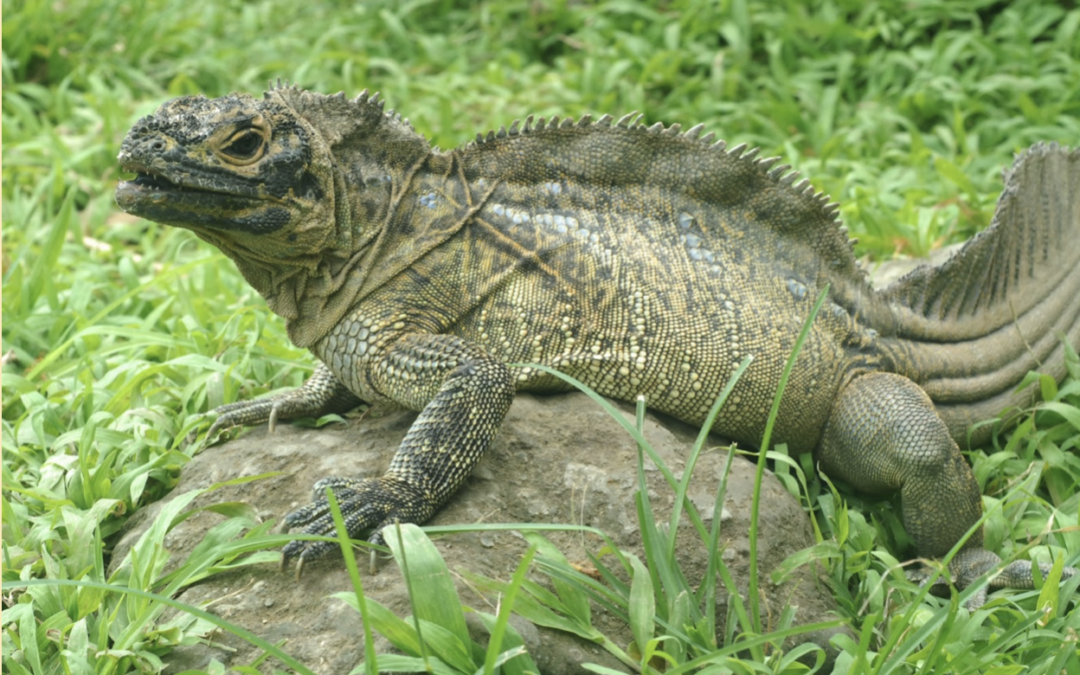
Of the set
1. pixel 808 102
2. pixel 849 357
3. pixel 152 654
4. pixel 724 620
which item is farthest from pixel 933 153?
pixel 152 654

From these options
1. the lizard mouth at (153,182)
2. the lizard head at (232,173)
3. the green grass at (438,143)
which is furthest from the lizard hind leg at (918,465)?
the lizard mouth at (153,182)

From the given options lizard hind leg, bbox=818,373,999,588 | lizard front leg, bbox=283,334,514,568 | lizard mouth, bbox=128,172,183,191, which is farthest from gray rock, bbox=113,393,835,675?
lizard mouth, bbox=128,172,183,191

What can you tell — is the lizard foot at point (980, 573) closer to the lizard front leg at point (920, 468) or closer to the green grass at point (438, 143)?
the lizard front leg at point (920, 468)

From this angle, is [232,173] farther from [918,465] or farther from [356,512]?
[918,465]

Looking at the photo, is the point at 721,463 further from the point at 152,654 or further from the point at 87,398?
the point at 87,398

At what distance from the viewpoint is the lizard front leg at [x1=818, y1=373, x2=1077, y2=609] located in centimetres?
456

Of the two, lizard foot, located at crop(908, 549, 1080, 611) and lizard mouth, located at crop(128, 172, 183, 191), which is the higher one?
lizard mouth, located at crop(128, 172, 183, 191)

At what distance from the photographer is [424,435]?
13.0ft

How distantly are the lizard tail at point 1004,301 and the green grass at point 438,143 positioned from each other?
24 cm

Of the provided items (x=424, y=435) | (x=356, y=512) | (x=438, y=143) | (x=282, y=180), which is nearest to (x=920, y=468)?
(x=424, y=435)

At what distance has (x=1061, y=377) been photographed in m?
5.43

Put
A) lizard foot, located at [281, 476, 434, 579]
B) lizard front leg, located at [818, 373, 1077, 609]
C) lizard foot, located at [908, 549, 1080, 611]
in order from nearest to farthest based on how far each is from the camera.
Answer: lizard foot, located at [281, 476, 434, 579] < lizard foot, located at [908, 549, 1080, 611] < lizard front leg, located at [818, 373, 1077, 609]

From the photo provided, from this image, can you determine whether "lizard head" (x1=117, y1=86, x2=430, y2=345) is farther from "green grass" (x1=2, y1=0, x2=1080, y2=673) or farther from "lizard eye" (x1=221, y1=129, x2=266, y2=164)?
"green grass" (x1=2, y1=0, x2=1080, y2=673)

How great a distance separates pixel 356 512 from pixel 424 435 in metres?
0.41
